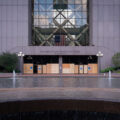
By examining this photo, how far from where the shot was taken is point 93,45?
1713 inches

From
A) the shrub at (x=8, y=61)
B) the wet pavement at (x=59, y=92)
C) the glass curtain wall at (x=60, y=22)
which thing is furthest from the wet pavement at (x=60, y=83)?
the glass curtain wall at (x=60, y=22)

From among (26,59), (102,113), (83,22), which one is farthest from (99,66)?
(102,113)

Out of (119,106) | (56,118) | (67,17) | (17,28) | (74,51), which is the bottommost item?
(56,118)

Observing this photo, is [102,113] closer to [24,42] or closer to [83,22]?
[24,42]

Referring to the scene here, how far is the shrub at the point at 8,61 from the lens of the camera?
38375mm

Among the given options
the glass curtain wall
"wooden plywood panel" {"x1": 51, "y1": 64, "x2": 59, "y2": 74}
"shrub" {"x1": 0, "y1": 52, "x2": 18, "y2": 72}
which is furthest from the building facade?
"shrub" {"x1": 0, "y1": 52, "x2": 18, "y2": 72}

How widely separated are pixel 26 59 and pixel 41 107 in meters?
36.5

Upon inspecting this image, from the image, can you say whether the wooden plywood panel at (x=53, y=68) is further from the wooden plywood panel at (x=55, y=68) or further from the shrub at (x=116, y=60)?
the shrub at (x=116, y=60)

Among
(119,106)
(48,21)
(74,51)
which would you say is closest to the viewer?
(119,106)

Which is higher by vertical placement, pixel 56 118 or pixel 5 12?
pixel 5 12

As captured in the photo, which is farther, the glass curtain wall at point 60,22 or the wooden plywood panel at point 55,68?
the glass curtain wall at point 60,22

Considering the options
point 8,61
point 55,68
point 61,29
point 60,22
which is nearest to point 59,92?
point 8,61

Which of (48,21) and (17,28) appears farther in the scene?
(48,21)

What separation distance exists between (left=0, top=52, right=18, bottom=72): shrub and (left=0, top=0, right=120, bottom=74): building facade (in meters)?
3.11
